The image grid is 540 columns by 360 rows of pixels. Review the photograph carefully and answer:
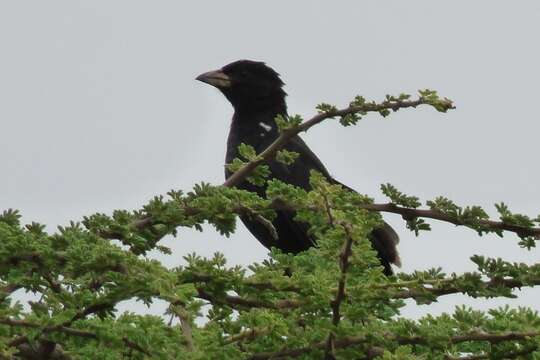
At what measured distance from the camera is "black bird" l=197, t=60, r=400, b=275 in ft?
28.5

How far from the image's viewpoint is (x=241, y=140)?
31.9 ft

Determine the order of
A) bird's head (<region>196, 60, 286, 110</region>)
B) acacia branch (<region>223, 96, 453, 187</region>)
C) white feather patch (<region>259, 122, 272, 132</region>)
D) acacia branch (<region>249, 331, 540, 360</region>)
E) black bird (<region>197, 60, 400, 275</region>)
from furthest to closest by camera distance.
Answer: bird's head (<region>196, 60, 286, 110</region>), white feather patch (<region>259, 122, 272, 132</region>), black bird (<region>197, 60, 400, 275</region>), acacia branch (<region>223, 96, 453, 187</region>), acacia branch (<region>249, 331, 540, 360</region>)

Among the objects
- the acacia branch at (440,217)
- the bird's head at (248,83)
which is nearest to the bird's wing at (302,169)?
the bird's head at (248,83)

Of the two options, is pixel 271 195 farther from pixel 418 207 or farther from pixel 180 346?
pixel 180 346

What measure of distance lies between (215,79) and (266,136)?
94 cm

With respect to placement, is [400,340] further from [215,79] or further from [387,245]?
[215,79]

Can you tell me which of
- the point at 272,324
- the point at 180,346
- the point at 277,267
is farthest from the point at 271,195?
the point at 180,346

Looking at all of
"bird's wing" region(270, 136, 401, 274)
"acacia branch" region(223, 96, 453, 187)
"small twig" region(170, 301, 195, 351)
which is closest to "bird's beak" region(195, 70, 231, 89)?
"bird's wing" region(270, 136, 401, 274)

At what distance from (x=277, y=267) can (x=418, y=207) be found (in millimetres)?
478

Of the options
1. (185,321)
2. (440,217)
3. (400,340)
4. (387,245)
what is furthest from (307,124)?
(387,245)

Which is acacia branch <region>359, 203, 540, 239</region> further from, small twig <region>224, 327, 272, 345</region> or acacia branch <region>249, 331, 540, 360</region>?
small twig <region>224, 327, 272, 345</region>

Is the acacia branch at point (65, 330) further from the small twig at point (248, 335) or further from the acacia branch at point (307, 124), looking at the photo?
the acacia branch at point (307, 124)

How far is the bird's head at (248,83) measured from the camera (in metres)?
10.4

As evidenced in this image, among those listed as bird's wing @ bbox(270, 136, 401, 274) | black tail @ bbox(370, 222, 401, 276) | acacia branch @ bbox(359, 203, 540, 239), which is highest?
bird's wing @ bbox(270, 136, 401, 274)
